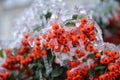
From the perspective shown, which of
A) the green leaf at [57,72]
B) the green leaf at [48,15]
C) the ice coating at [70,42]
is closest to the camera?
the ice coating at [70,42]

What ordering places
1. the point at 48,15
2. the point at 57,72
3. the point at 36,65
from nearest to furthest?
the point at 57,72 → the point at 36,65 → the point at 48,15

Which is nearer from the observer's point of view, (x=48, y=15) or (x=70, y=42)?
(x=70, y=42)

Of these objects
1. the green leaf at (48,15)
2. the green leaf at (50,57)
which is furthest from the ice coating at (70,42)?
the green leaf at (48,15)

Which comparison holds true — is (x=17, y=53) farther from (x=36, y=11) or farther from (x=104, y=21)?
(x=104, y=21)

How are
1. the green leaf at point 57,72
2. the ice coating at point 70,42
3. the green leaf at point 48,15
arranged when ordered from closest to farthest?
the ice coating at point 70,42
the green leaf at point 57,72
the green leaf at point 48,15

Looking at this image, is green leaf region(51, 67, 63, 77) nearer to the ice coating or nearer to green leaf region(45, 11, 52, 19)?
the ice coating

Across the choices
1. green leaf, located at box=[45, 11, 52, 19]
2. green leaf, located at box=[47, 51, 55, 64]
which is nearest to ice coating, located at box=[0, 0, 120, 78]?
green leaf, located at box=[47, 51, 55, 64]

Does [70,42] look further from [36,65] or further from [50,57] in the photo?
[36,65]

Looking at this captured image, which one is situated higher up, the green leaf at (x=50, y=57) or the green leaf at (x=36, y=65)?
the green leaf at (x=50, y=57)

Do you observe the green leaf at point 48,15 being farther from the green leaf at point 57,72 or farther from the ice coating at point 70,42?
the green leaf at point 57,72

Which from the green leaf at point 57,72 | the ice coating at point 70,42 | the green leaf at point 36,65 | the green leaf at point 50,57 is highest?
the ice coating at point 70,42

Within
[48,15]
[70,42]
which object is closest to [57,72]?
[70,42]

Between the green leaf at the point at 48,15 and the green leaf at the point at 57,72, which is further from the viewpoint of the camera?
the green leaf at the point at 48,15
